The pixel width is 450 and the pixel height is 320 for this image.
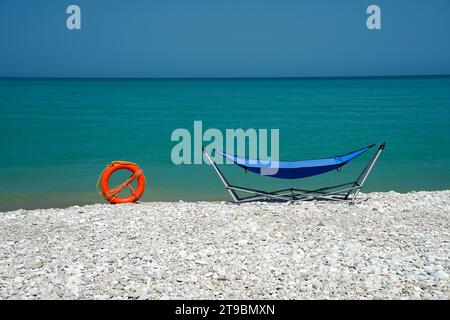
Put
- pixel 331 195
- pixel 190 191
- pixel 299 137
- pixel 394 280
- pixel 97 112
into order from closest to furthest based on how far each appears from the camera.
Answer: pixel 394 280, pixel 331 195, pixel 190 191, pixel 299 137, pixel 97 112

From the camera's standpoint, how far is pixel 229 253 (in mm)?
4180

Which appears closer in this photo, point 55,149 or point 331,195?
point 331,195

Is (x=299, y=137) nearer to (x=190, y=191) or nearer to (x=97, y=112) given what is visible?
(x=190, y=191)

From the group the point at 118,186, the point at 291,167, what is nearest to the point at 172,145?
the point at 118,186

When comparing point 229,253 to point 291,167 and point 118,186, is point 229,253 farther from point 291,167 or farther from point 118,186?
point 118,186

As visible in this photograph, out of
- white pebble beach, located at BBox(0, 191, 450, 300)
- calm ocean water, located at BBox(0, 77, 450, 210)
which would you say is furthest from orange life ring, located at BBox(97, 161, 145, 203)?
calm ocean water, located at BBox(0, 77, 450, 210)

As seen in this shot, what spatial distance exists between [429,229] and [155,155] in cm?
902

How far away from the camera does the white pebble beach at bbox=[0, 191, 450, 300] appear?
3.56 m

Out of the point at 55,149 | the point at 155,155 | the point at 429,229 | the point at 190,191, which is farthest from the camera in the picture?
the point at 55,149

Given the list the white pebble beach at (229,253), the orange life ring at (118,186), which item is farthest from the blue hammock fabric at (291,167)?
the orange life ring at (118,186)

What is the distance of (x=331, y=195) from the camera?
21.6ft
